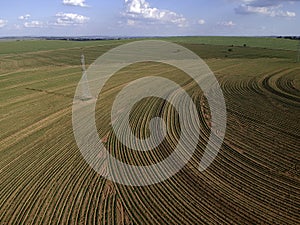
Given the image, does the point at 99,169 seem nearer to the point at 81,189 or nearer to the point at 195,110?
the point at 81,189

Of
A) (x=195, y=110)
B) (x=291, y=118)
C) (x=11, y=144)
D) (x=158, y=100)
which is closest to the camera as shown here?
(x=11, y=144)

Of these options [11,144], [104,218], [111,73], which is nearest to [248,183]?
[104,218]

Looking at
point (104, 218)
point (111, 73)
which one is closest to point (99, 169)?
point (104, 218)

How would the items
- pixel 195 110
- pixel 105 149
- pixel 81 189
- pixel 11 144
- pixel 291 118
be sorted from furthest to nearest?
pixel 195 110
pixel 291 118
pixel 11 144
pixel 105 149
pixel 81 189

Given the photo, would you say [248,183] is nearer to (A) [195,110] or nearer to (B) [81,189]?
(B) [81,189]

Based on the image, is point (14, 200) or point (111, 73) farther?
point (111, 73)

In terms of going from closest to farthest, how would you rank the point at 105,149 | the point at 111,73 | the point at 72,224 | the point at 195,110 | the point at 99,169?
the point at 72,224 → the point at 99,169 → the point at 105,149 → the point at 195,110 → the point at 111,73

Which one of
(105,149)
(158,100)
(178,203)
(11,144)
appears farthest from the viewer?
(158,100)

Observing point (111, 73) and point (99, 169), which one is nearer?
point (99, 169)
